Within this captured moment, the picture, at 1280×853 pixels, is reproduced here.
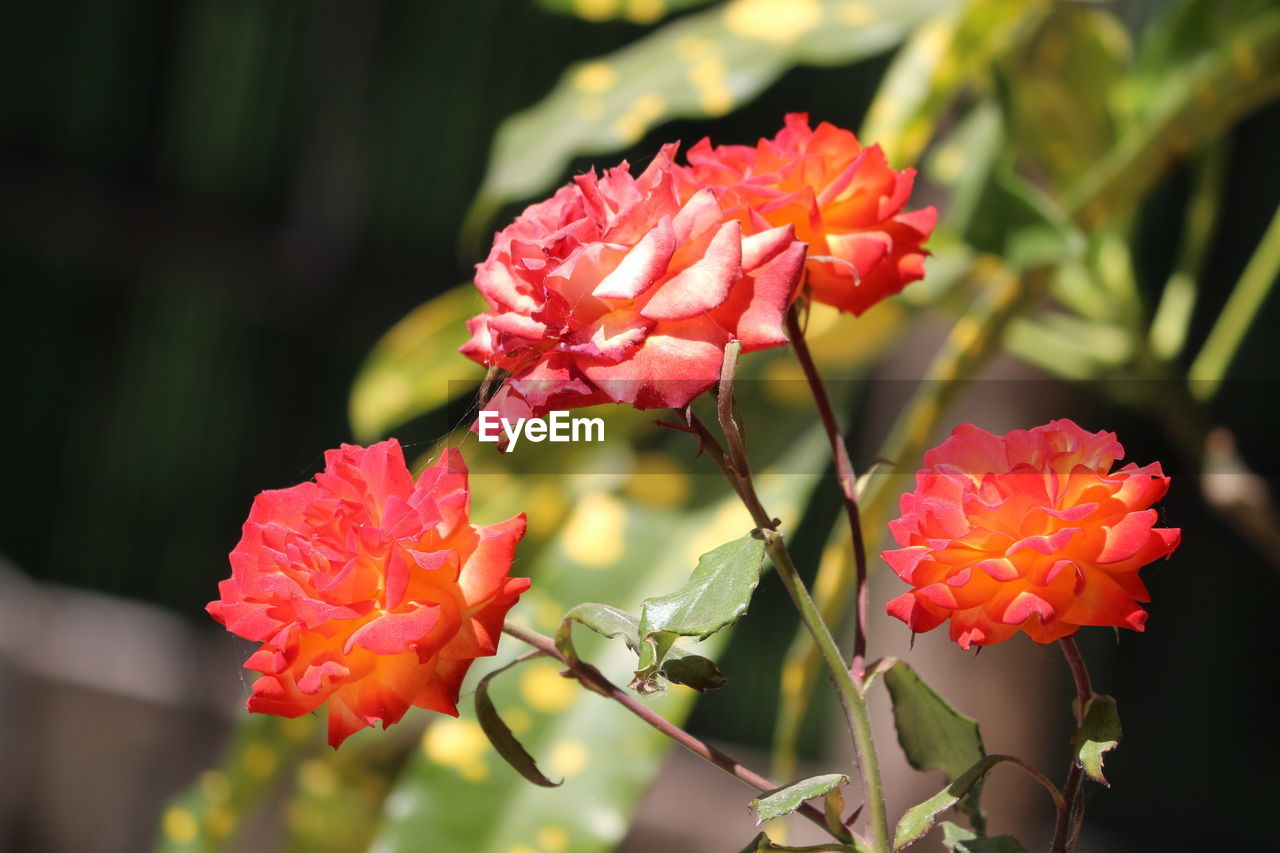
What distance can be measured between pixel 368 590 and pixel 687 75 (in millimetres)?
498

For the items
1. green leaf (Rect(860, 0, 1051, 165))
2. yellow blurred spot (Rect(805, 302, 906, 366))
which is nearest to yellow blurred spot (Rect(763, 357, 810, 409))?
yellow blurred spot (Rect(805, 302, 906, 366))

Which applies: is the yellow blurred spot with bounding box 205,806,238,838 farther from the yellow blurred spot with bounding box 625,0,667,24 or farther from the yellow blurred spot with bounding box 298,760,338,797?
the yellow blurred spot with bounding box 625,0,667,24

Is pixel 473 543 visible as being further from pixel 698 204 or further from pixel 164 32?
pixel 164 32

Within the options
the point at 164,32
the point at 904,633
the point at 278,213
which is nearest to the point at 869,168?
the point at 904,633

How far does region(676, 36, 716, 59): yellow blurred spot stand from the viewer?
2.19 feet

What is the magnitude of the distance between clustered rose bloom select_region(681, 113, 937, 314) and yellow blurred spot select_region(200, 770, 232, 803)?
1.78 ft

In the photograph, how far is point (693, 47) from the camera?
0.67m

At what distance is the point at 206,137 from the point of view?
62.8 inches

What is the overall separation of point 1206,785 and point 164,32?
150 centimetres

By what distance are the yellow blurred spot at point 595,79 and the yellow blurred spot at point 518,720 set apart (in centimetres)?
34

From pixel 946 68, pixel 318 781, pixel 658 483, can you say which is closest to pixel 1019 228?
pixel 946 68

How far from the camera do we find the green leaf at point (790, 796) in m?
0.21

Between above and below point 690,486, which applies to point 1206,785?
below

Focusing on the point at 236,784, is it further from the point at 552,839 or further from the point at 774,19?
the point at 774,19
